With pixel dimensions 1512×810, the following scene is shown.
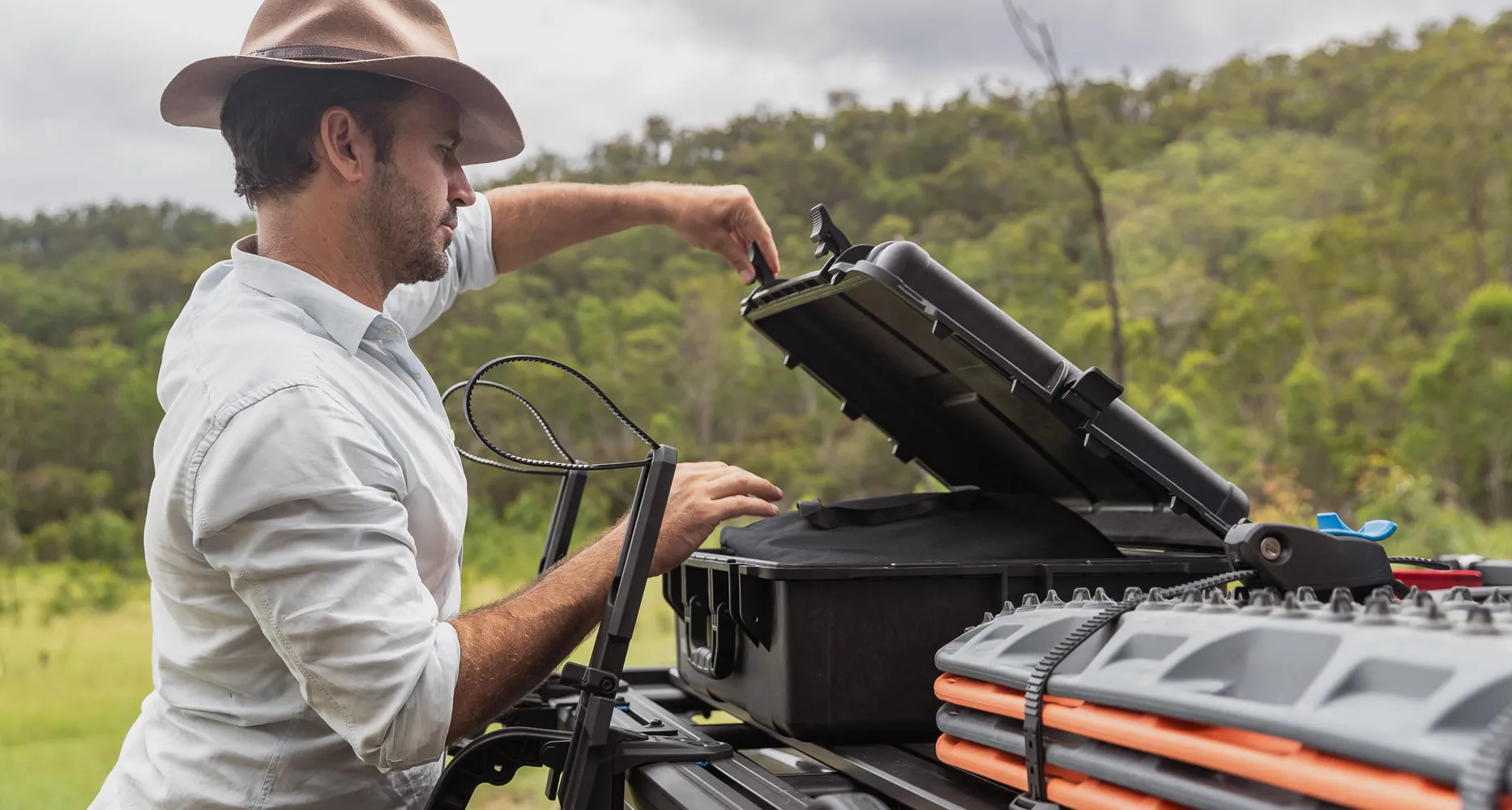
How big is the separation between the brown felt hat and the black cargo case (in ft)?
1.71

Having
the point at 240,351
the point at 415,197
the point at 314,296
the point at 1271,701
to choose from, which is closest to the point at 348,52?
the point at 415,197

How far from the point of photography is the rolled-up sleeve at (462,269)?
2.09 meters

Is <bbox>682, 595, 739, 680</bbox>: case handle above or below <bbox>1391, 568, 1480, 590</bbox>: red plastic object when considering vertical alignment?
below

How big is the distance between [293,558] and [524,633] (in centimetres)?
26

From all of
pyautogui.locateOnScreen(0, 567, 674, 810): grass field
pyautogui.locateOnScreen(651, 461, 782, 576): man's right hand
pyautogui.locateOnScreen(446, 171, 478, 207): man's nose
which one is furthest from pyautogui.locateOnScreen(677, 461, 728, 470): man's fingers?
pyautogui.locateOnScreen(0, 567, 674, 810): grass field

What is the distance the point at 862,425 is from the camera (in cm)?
1307

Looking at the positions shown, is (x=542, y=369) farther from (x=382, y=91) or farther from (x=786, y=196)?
(x=382, y=91)

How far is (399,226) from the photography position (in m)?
1.54

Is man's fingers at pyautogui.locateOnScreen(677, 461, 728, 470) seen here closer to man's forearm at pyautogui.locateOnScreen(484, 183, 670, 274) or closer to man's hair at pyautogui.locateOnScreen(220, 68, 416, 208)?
man's hair at pyautogui.locateOnScreen(220, 68, 416, 208)

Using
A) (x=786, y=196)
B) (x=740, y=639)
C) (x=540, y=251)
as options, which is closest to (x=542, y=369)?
(x=786, y=196)

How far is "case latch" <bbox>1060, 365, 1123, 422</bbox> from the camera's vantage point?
127 centimetres

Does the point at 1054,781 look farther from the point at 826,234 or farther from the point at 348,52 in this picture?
the point at 348,52

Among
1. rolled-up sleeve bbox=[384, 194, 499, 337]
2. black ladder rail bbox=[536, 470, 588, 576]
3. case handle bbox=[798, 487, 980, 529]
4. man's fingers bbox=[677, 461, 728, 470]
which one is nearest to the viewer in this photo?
man's fingers bbox=[677, 461, 728, 470]

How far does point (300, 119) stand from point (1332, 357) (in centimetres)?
1957
